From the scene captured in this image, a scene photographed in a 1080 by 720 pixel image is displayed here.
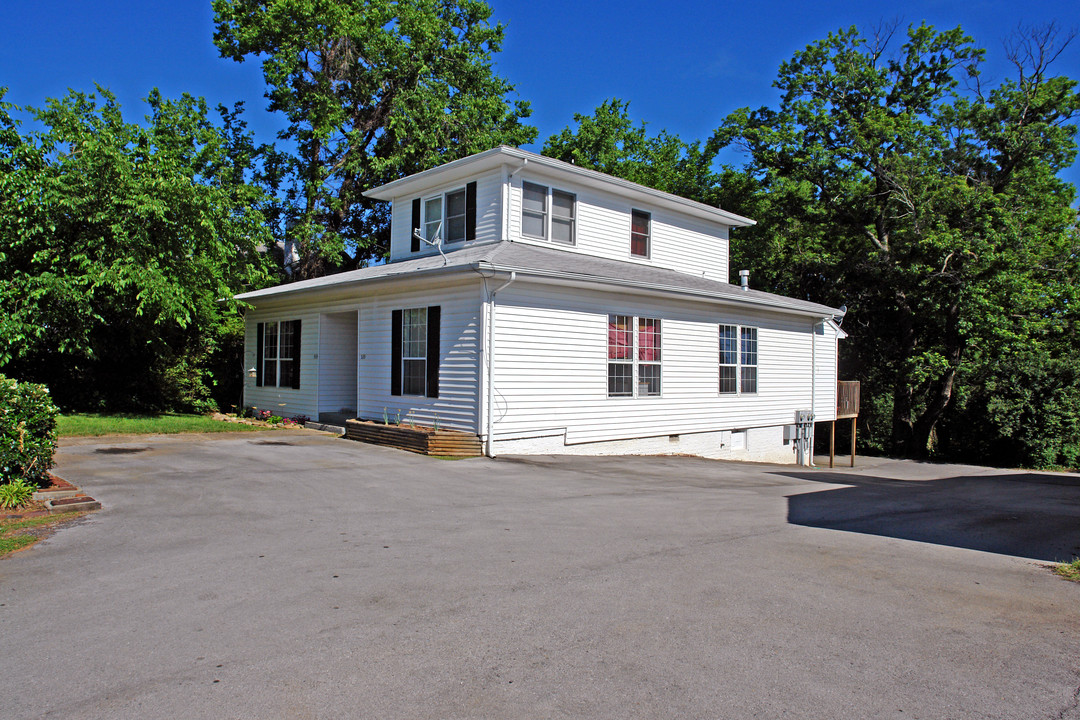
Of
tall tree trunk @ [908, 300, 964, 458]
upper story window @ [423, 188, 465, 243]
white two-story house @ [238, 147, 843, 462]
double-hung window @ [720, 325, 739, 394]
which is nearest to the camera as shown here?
white two-story house @ [238, 147, 843, 462]

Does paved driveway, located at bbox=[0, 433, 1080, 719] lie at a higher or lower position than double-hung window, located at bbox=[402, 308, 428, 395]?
lower

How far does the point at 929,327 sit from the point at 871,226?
14.9 feet

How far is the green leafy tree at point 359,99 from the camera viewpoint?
1038 inches

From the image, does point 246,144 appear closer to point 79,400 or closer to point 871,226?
point 79,400

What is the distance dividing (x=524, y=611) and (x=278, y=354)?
1614 cm

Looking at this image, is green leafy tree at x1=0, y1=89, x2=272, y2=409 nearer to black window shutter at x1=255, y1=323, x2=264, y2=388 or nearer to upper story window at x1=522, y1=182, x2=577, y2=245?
black window shutter at x1=255, y1=323, x2=264, y2=388

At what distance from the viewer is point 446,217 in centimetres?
1750

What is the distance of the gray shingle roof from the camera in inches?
526

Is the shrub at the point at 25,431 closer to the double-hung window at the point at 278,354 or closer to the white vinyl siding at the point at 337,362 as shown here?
the white vinyl siding at the point at 337,362

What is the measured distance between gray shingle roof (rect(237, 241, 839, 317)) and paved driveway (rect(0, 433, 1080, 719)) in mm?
5414

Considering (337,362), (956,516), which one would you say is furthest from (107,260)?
(956,516)

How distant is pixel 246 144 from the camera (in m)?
27.9

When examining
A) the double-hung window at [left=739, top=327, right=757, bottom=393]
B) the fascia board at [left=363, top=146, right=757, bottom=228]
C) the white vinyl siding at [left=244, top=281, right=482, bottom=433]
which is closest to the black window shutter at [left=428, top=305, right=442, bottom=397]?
the white vinyl siding at [left=244, top=281, right=482, bottom=433]

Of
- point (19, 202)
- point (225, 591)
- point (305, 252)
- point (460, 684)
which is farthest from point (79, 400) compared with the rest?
point (460, 684)
